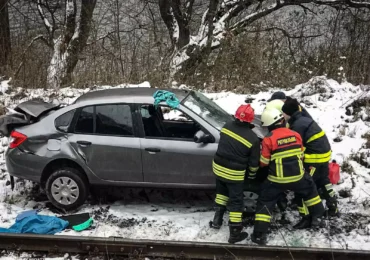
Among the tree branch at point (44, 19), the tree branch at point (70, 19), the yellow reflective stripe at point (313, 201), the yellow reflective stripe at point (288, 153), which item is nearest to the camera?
the yellow reflective stripe at point (288, 153)

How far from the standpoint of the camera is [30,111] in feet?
23.1

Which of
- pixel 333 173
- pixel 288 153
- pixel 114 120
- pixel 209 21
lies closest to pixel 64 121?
pixel 114 120

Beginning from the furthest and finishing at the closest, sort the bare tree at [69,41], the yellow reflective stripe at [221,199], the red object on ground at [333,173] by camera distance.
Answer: the bare tree at [69,41], the red object on ground at [333,173], the yellow reflective stripe at [221,199]

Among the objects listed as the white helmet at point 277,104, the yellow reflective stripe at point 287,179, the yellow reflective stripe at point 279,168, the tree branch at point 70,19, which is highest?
the tree branch at point 70,19

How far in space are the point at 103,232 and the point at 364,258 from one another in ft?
10.5

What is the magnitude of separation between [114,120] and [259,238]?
2.56 metres

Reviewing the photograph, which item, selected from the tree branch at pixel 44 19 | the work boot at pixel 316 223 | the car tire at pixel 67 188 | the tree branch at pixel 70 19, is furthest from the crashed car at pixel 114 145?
the tree branch at pixel 44 19

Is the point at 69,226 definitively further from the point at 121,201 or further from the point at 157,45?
the point at 157,45

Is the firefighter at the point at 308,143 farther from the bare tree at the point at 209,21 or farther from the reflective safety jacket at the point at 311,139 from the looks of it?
the bare tree at the point at 209,21

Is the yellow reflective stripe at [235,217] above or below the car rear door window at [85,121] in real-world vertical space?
below

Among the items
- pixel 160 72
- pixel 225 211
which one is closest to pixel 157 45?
pixel 160 72

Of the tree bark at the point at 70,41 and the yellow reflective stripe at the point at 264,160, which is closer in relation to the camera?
the yellow reflective stripe at the point at 264,160

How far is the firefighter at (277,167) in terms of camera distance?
5.65 metres

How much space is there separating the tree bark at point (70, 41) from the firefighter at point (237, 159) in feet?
24.9
